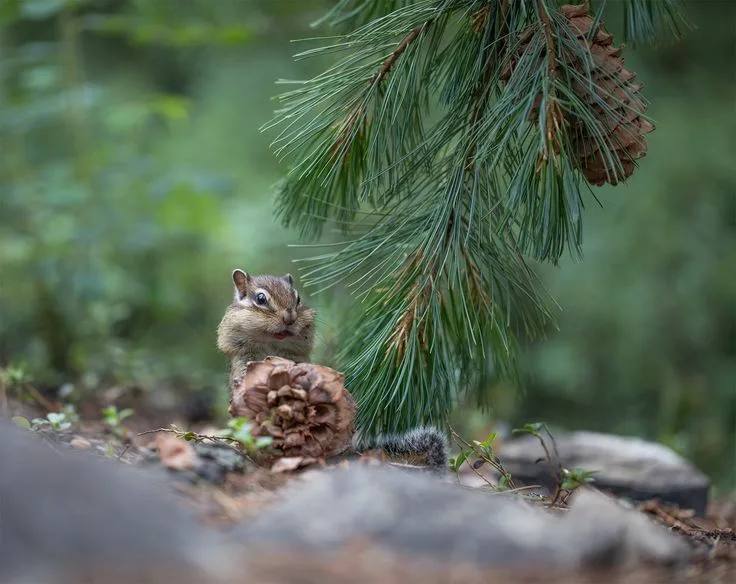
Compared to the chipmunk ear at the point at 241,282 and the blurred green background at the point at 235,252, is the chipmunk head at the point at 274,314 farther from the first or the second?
the blurred green background at the point at 235,252

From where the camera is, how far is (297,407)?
261cm

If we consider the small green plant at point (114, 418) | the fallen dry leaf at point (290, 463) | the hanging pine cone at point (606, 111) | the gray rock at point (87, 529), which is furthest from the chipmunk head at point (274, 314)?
the gray rock at point (87, 529)

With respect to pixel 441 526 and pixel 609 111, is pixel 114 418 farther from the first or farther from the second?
pixel 609 111

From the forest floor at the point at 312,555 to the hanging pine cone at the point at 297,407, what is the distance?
85 millimetres

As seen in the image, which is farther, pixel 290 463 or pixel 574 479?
pixel 574 479

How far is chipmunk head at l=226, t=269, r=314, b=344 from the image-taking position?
3.49 meters

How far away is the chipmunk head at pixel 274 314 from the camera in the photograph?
349cm

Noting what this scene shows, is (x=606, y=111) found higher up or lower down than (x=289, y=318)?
higher up

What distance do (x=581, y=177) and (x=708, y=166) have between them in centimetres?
386

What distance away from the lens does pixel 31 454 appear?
1987mm

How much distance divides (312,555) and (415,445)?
1051 mm

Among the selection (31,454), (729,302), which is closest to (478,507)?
(31,454)

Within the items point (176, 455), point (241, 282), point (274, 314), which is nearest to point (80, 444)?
point (176, 455)

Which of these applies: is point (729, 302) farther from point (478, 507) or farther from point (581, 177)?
point (478, 507)
